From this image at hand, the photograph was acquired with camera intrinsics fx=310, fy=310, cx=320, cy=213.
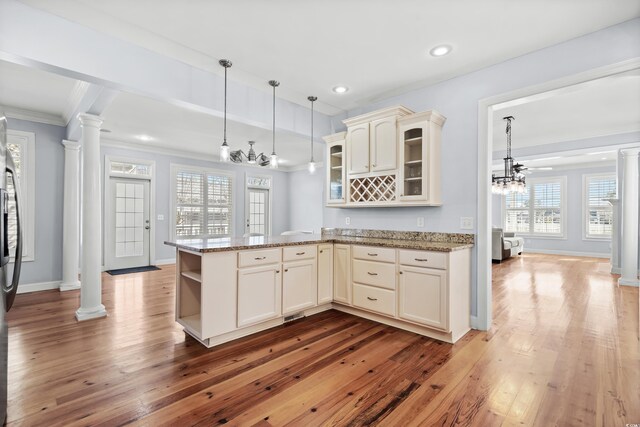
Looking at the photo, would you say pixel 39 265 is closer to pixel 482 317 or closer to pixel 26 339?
pixel 26 339

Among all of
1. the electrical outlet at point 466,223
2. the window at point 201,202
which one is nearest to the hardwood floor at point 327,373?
the electrical outlet at point 466,223

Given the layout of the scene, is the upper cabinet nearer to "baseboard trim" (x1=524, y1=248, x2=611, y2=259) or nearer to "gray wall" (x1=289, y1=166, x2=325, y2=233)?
"gray wall" (x1=289, y1=166, x2=325, y2=233)

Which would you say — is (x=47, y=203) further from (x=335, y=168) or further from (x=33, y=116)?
(x=335, y=168)

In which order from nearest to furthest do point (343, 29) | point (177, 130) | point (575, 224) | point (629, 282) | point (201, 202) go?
point (343, 29)
point (629, 282)
point (177, 130)
point (201, 202)
point (575, 224)

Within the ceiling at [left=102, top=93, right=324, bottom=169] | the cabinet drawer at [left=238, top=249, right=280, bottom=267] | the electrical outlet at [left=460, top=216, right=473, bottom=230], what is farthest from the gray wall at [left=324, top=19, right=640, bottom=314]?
the ceiling at [left=102, top=93, right=324, bottom=169]

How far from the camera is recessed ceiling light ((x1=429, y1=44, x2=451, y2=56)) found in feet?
8.73

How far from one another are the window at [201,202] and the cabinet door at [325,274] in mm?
4806

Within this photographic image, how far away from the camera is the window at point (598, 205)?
26.9 ft

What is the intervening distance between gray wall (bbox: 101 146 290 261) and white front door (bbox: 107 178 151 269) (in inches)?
9.7

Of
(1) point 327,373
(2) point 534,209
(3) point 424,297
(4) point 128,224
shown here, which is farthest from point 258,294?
(2) point 534,209

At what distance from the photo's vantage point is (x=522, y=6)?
7.02ft

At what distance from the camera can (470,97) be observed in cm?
312

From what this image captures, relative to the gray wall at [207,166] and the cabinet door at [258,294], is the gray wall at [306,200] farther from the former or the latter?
the cabinet door at [258,294]

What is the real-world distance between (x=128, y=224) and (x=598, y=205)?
11.7 meters
